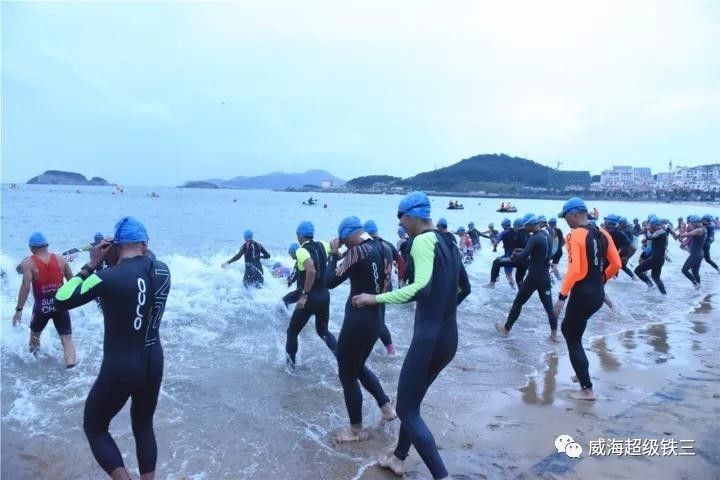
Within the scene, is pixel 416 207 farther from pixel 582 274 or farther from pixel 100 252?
pixel 582 274

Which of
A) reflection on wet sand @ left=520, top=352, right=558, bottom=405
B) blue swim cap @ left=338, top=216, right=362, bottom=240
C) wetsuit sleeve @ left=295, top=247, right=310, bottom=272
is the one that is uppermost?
blue swim cap @ left=338, top=216, right=362, bottom=240

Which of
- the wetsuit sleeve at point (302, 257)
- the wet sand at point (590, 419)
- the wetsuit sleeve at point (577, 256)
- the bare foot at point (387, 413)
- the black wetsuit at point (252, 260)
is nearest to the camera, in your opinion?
the wet sand at point (590, 419)

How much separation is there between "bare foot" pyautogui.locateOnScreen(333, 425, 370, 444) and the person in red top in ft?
13.7

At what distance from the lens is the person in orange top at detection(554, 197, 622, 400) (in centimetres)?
554

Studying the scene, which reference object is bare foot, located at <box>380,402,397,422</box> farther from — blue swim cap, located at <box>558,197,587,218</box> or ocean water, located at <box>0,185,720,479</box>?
blue swim cap, located at <box>558,197,587,218</box>

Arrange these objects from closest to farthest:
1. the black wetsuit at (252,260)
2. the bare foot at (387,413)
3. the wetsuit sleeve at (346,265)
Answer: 1. the wetsuit sleeve at (346,265)
2. the bare foot at (387,413)
3. the black wetsuit at (252,260)

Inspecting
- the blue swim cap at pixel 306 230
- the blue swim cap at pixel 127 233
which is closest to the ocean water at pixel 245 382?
the blue swim cap at pixel 306 230

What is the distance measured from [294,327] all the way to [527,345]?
396cm

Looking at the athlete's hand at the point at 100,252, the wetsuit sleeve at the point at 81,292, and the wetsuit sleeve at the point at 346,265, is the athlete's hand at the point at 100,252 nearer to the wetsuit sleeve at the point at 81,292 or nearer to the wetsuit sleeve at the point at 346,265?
the wetsuit sleeve at the point at 81,292

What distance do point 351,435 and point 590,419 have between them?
2370 mm

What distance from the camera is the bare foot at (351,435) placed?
15.7 ft

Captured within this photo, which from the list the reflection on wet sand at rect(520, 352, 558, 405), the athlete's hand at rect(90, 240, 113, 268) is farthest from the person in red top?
the reflection on wet sand at rect(520, 352, 558, 405)

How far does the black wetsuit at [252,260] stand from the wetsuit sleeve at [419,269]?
8682 millimetres

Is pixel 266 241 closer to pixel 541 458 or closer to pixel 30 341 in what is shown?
pixel 30 341
